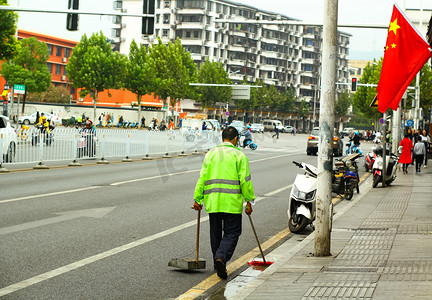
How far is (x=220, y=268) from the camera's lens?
271 inches

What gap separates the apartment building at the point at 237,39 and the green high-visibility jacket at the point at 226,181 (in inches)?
3743

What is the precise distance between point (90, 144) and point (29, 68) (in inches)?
2486

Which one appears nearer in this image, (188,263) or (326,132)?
(188,263)

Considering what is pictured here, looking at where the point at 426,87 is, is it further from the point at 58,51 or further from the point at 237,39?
the point at 58,51

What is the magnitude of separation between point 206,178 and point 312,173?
4.03 m

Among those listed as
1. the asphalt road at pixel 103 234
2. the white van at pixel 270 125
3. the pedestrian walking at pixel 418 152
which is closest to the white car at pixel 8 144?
the asphalt road at pixel 103 234

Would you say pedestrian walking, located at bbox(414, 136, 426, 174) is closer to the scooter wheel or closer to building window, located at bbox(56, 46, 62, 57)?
the scooter wheel

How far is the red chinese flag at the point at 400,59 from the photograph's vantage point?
29.4ft

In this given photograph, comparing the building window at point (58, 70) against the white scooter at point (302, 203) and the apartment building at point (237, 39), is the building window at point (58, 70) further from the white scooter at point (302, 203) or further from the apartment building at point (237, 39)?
the white scooter at point (302, 203)

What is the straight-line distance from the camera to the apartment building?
11356cm

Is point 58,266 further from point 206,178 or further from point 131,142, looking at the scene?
point 131,142

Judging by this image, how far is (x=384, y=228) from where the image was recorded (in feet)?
34.1

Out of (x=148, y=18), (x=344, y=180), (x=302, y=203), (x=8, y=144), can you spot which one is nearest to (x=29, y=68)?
(x=148, y=18)

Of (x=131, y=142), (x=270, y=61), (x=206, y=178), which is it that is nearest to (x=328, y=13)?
(x=206, y=178)
